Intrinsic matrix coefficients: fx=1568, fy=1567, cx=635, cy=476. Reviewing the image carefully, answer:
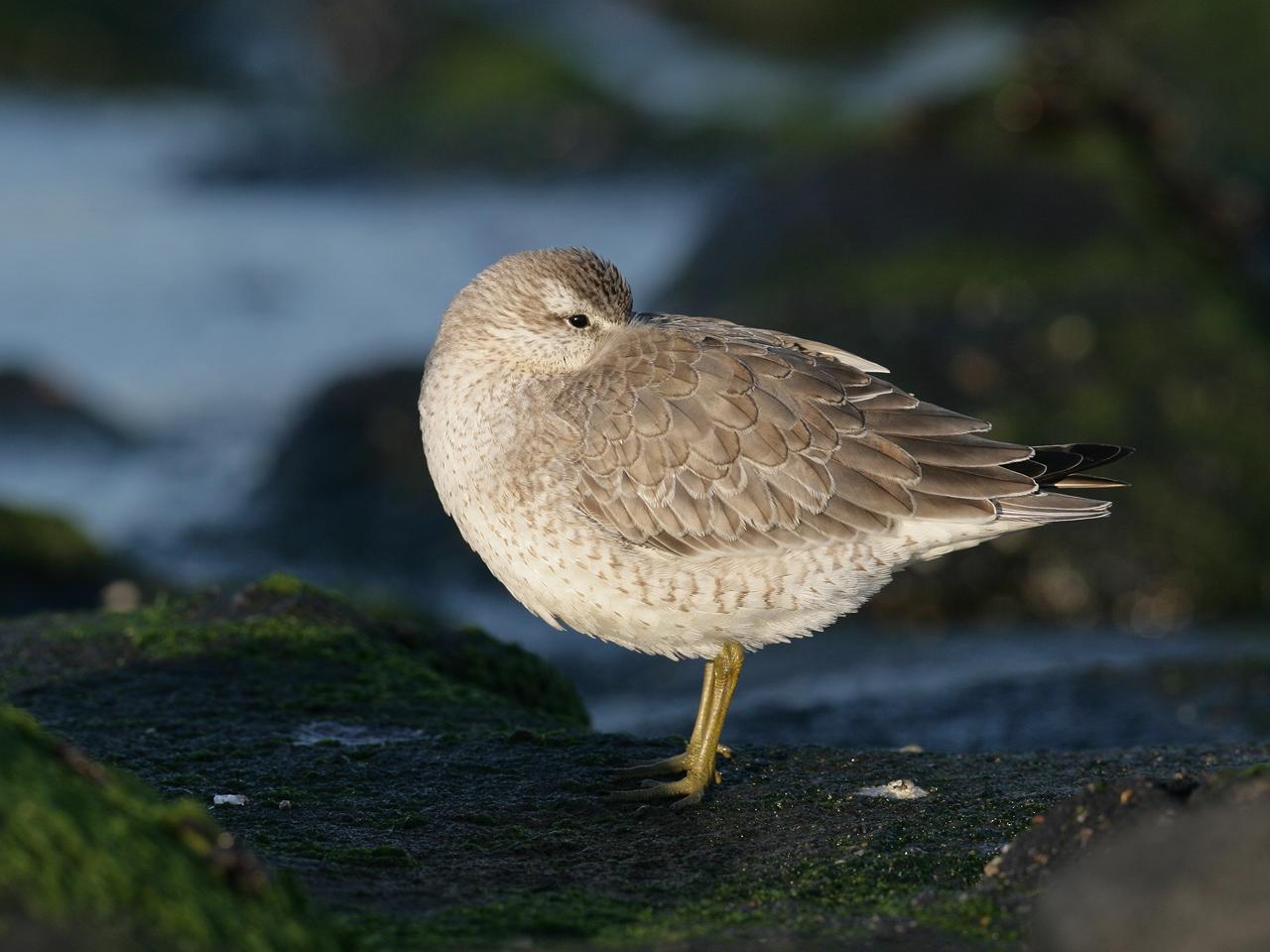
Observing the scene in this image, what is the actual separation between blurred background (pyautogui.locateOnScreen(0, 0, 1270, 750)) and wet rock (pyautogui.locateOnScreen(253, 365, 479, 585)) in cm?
4

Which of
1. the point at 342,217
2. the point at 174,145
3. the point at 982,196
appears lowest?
the point at 982,196

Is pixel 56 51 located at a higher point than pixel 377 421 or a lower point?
higher

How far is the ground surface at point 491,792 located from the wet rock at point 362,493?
4.92 meters

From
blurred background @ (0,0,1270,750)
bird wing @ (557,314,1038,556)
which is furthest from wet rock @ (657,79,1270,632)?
bird wing @ (557,314,1038,556)

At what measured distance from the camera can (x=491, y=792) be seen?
608 centimetres

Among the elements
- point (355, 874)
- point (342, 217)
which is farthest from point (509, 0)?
point (355, 874)

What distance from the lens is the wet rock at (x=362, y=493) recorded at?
13195 millimetres

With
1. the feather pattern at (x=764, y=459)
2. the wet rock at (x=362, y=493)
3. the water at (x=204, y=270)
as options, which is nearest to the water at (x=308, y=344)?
the water at (x=204, y=270)

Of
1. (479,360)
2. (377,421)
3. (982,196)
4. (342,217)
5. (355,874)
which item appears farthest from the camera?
(342,217)

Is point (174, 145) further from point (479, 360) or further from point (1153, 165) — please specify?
point (479, 360)

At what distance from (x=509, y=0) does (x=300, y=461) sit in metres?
15.1

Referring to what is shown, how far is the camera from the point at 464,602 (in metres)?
12.8

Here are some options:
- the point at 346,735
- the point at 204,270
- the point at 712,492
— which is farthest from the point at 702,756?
the point at 204,270

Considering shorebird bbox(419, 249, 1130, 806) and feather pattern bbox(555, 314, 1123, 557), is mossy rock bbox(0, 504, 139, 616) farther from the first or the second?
feather pattern bbox(555, 314, 1123, 557)
